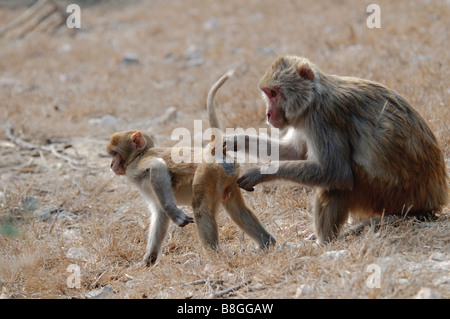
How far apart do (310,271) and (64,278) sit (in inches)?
73.1

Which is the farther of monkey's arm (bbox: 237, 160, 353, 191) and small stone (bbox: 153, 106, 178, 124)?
small stone (bbox: 153, 106, 178, 124)

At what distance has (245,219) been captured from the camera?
429 cm

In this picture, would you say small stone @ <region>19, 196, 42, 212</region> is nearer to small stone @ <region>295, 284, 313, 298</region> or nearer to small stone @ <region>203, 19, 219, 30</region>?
small stone @ <region>295, 284, 313, 298</region>

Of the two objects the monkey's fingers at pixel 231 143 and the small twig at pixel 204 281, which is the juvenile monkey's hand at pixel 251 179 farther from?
the small twig at pixel 204 281

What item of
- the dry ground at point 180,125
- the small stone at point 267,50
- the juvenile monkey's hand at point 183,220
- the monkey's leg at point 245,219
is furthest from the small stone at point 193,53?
the juvenile monkey's hand at point 183,220

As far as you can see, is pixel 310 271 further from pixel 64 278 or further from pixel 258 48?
pixel 258 48

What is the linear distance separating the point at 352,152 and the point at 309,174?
386 mm

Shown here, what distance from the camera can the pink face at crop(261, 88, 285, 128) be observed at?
13.8ft

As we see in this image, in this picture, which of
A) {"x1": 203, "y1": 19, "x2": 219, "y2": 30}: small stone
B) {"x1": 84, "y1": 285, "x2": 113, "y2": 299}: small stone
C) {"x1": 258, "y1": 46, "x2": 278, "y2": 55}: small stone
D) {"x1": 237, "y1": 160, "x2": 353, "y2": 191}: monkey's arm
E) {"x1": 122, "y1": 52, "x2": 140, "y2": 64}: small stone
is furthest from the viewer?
{"x1": 203, "y1": 19, "x2": 219, "y2": 30}: small stone

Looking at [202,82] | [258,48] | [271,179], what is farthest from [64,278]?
[258,48]

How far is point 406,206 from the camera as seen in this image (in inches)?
162

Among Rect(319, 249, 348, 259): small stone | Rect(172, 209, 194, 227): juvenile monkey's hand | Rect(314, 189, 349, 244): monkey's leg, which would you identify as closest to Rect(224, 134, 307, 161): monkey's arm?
Rect(314, 189, 349, 244): monkey's leg

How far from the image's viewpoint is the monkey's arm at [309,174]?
13.0 feet

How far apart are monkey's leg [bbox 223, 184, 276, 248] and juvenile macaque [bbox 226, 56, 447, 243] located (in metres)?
0.19
